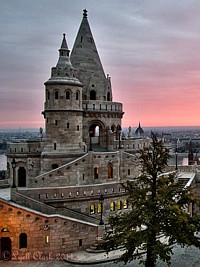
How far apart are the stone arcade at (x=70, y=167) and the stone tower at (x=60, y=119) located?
0.26 feet

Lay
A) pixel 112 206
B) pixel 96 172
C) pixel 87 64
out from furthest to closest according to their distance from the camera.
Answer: pixel 87 64 → pixel 96 172 → pixel 112 206

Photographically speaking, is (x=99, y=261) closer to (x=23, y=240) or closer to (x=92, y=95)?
(x=23, y=240)

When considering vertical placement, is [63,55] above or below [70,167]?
above

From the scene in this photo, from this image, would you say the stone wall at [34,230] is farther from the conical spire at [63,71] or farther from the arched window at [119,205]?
the conical spire at [63,71]

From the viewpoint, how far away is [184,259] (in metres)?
16.0

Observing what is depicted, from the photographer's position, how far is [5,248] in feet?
58.3

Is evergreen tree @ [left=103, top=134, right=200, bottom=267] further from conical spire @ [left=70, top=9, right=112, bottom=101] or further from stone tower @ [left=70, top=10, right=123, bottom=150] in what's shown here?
conical spire @ [left=70, top=9, right=112, bottom=101]

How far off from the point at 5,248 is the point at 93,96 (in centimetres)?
1651

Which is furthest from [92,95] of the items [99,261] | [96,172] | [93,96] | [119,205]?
[99,261]

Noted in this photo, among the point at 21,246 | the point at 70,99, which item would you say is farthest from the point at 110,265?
the point at 70,99

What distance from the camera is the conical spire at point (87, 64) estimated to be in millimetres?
29375

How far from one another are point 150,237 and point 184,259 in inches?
161

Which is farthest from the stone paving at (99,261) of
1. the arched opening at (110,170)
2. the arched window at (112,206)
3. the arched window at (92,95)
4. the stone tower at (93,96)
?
the arched window at (92,95)

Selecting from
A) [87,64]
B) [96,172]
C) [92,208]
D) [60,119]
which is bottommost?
[92,208]
